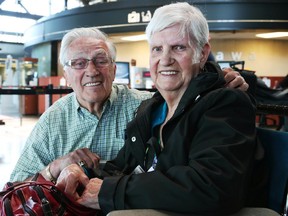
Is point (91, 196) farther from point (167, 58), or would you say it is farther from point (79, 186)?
point (167, 58)

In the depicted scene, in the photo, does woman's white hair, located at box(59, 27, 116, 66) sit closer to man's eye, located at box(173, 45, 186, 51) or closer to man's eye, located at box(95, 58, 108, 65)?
man's eye, located at box(95, 58, 108, 65)

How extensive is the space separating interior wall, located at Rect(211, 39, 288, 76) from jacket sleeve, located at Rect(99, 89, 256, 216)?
10.5 m

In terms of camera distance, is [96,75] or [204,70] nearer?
[204,70]

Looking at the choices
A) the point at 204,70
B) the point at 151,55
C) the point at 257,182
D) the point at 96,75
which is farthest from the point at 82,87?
the point at 257,182

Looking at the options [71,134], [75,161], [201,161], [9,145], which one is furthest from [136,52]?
[201,161]

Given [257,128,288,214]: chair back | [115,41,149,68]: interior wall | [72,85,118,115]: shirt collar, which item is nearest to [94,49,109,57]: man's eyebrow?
[72,85,118,115]: shirt collar

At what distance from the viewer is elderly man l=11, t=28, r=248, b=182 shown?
1896 millimetres

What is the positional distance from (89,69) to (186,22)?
2.52 feet

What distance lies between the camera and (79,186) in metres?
1.45

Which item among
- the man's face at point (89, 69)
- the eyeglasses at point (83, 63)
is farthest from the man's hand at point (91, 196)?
the eyeglasses at point (83, 63)

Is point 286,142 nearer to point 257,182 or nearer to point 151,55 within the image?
point 257,182

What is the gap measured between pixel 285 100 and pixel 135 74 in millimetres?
3001

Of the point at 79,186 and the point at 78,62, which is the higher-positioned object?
the point at 78,62

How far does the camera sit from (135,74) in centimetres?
663
